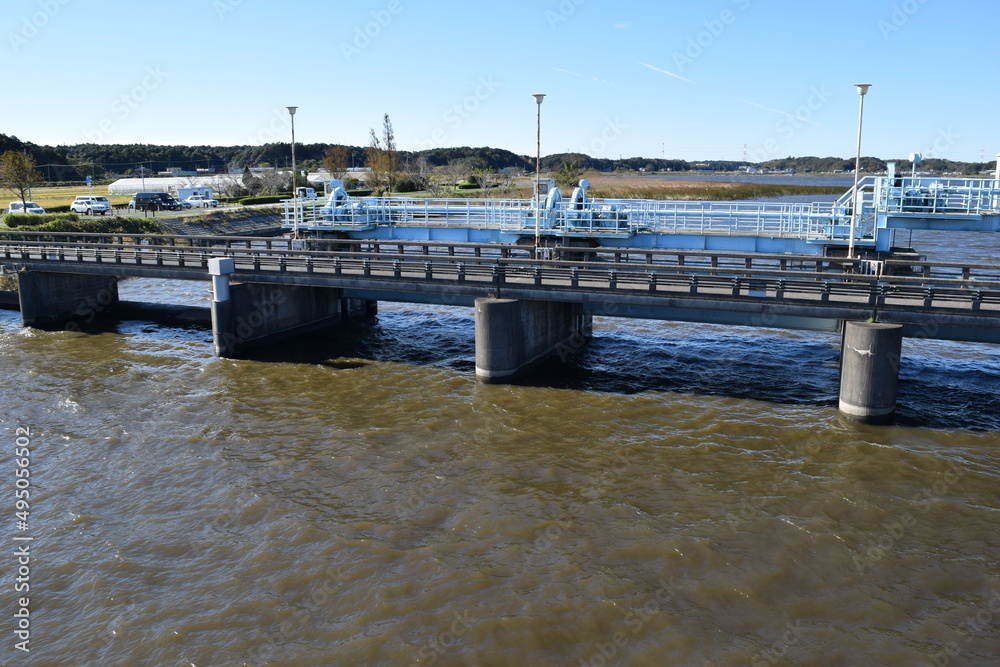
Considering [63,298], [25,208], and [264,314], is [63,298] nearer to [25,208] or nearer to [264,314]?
[264,314]

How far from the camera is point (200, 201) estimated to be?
7175 centimetres

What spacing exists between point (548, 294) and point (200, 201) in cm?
5956

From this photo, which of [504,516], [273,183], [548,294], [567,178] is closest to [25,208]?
[273,183]

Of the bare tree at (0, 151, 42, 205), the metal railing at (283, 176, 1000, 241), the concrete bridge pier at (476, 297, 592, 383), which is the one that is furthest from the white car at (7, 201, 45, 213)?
the concrete bridge pier at (476, 297, 592, 383)

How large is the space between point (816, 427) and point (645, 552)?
7.55 meters

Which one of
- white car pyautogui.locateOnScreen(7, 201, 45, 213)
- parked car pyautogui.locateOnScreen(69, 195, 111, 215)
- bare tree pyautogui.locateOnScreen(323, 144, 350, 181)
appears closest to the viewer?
white car pyautogui.locateOnScreen(7, 201, 45, 213)

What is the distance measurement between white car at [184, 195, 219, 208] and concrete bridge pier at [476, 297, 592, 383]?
55080mm

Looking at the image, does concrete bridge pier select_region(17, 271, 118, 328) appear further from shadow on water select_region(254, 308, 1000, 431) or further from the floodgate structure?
shadow on water select_region(254, 308, 1000, 431)

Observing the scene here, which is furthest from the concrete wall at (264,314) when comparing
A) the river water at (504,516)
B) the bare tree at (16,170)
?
the bare tree at (16,170)

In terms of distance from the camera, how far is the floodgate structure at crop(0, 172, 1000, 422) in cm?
1833

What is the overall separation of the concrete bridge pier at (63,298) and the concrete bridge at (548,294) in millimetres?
53

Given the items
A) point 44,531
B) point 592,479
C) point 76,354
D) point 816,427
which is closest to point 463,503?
point 592,479

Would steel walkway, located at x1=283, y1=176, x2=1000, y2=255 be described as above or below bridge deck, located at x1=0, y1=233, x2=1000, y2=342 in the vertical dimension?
above

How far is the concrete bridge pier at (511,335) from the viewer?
69.6 feet
